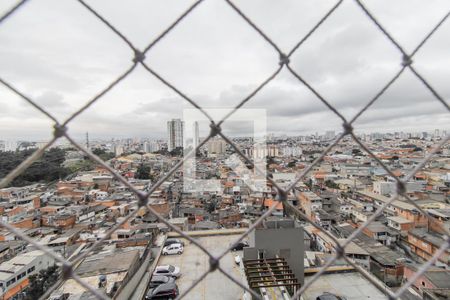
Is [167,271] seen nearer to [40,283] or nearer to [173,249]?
[173,249]

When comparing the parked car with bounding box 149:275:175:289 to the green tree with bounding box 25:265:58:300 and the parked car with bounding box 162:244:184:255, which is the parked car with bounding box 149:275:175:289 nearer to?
the parked car with bounding box 162:244:184:255

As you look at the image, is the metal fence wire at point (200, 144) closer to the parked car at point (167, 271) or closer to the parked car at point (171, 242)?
the parked car at point (167, 271)

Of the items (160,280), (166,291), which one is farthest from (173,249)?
(166,291)

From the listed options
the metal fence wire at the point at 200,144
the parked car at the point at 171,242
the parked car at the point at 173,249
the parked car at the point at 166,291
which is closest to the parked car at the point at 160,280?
the parked car at the point at 166,291

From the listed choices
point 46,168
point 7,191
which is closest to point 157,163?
point 46,168

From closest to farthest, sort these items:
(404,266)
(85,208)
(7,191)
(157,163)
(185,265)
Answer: (185,265), (404,266), (85,208), (7,191), (157,163)

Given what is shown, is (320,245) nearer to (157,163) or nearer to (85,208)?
(85,208)

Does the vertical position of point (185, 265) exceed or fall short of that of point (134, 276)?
it exceeds it
